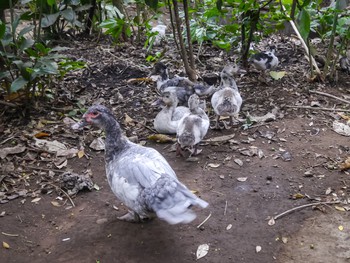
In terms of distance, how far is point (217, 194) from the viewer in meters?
3.85

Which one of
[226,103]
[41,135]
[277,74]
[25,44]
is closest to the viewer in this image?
[25,44]

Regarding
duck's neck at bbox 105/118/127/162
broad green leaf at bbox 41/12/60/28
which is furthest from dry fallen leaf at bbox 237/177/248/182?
broad green leaf at bbox 41/12/60/28

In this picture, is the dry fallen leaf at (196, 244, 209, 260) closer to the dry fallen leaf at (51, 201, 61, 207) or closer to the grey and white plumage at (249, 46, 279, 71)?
the dry fallen leaf at (51, 201, 61, 207)

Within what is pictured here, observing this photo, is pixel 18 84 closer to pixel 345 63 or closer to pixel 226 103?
pixel 226 103

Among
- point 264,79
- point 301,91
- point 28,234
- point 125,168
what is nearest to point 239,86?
point 264,79

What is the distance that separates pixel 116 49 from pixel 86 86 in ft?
5.65

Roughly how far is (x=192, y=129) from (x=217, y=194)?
0.79m

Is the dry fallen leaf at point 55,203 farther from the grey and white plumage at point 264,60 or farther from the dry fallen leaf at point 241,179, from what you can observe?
the grey and white plumage at point 264,60

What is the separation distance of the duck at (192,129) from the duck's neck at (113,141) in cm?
85

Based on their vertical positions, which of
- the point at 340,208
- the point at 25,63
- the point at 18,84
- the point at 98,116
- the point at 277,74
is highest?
the point at 25,63

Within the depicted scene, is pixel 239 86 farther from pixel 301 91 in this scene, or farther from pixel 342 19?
pixel 342 19

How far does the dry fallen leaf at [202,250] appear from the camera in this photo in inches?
124

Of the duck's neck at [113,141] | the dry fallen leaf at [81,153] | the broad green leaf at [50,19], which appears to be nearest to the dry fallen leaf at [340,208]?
the duck's neck at [113,141]

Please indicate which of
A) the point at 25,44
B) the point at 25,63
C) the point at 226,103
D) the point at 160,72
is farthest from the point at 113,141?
the point at 160,72
